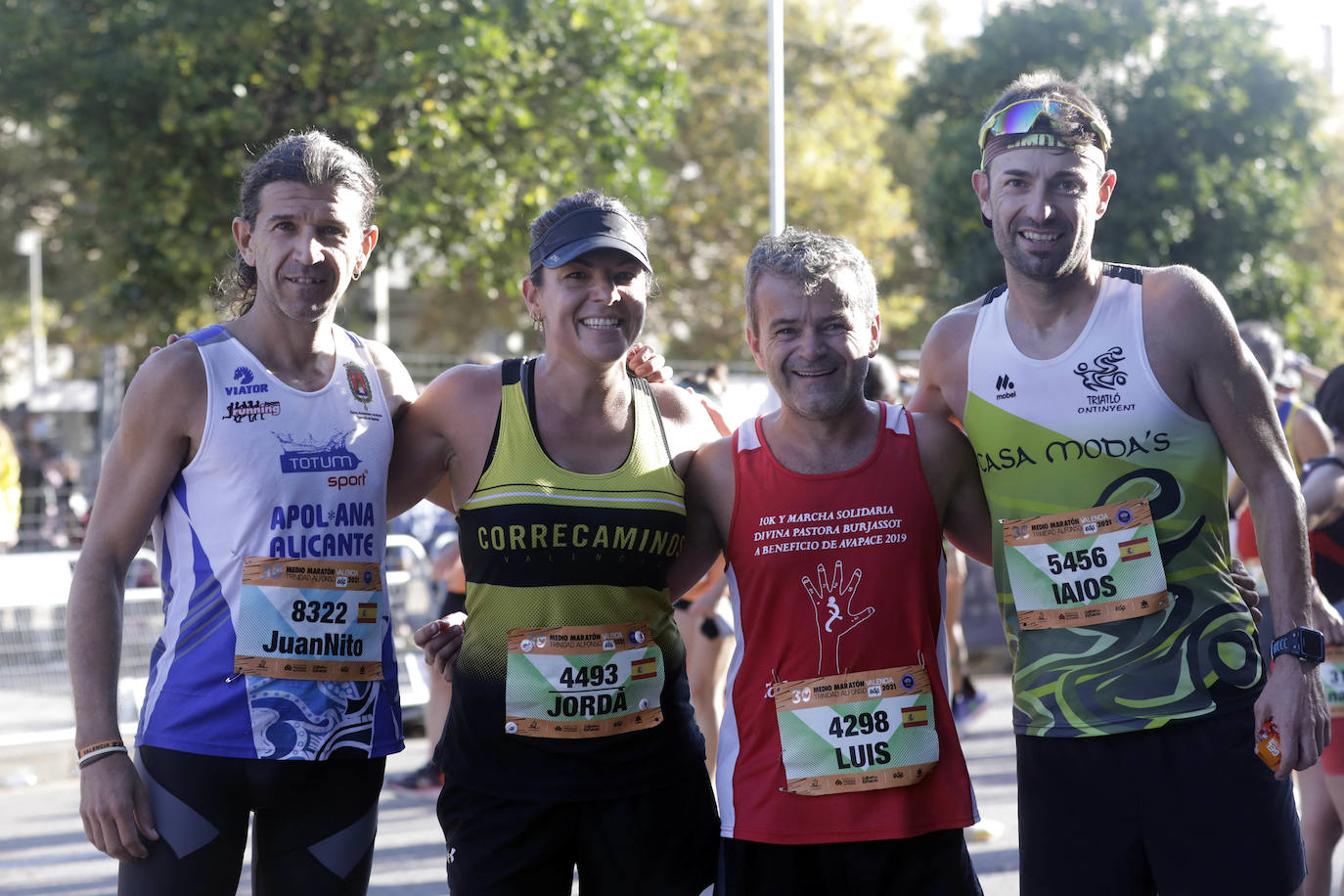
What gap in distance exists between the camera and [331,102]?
40.2ft

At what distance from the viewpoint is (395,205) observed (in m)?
12.5

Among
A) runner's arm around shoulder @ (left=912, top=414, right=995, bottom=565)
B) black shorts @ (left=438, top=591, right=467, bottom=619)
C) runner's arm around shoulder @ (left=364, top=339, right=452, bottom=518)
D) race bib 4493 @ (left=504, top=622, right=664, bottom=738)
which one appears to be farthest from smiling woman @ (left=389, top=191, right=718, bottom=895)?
black shorts @ (left=438, top=591, right=467, bottom=619)

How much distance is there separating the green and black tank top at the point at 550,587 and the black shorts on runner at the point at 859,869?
282mm

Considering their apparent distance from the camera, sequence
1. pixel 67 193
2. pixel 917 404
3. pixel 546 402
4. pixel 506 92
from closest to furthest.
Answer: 1. pixel 546 402
2. pixel 917 404
3. pixel 506 92
4. pixel 67 193

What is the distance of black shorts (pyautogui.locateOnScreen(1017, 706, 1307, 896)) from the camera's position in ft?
9.11

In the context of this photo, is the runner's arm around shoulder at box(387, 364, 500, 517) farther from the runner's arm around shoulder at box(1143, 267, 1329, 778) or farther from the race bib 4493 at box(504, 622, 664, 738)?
the runner's arm around shoulder at box(1143, 267, 1329, 778)

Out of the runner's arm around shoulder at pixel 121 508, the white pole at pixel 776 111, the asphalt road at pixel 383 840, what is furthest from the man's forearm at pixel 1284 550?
the white pole at pixel 776 111

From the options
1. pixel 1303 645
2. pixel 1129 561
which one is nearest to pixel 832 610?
pixel 1129 561

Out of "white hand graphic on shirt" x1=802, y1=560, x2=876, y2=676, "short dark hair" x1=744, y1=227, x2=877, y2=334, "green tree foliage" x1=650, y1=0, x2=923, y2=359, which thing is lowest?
"white hand graphic on shirt" x1=802, y1=560, x2=876, y2=676

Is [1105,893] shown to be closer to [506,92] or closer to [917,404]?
[917,404]

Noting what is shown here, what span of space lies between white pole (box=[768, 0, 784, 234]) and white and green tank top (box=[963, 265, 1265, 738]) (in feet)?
12.5

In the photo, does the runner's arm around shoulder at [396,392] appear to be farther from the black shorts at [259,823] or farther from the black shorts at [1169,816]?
the black shorts at [1169,816]

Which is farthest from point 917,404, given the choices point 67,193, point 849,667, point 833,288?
point 67,193

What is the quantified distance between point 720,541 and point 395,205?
1015cm
